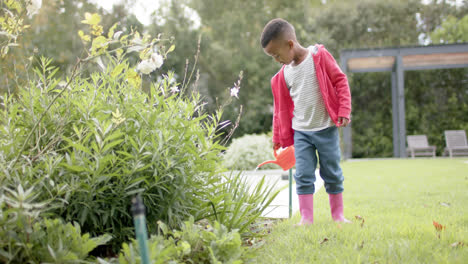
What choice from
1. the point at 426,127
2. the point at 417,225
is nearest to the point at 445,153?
the point at 426,127

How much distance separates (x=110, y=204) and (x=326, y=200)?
232 centimetres

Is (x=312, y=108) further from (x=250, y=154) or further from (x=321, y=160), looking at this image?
(x=250, y=154)

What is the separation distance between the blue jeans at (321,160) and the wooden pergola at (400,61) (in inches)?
369

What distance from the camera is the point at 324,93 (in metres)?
2.44

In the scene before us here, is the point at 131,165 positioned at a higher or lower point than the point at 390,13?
lower

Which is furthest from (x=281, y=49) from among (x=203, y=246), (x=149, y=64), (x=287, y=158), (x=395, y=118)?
(x=395, y=118)

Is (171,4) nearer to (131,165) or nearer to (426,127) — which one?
(426,127)

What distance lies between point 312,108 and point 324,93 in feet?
0.48

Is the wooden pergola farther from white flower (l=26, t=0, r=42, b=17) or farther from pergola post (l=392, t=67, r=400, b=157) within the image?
white flower (l=26, t=0, r=42, b=17)

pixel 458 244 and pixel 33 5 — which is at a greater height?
pixel 33 5

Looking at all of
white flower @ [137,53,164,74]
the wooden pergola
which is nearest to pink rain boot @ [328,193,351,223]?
white flower @ [137,53,164,74]

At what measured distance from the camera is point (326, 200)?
134 inches

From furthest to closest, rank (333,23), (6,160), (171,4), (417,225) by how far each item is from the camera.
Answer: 1. (333,23)
2. (171,4)
3. (417,225)
4. (6,160)

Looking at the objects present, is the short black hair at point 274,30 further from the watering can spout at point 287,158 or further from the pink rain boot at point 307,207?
the pink rain boot at point 307,207
